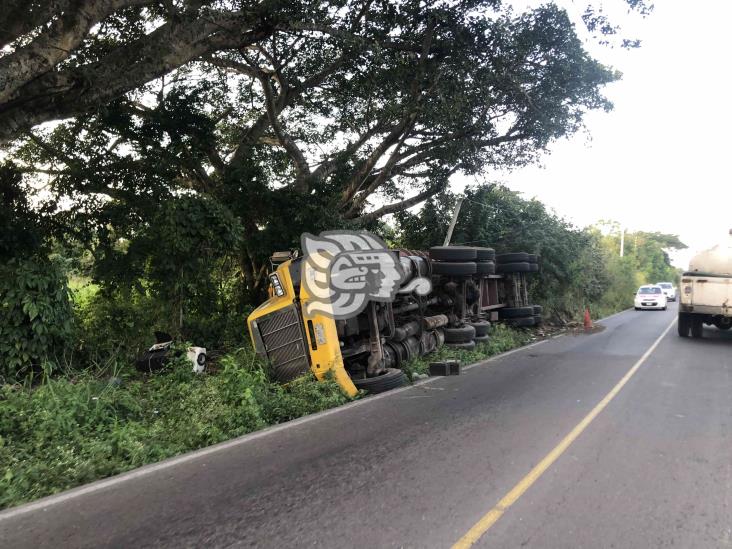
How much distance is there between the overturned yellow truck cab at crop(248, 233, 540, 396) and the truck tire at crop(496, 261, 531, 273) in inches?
180

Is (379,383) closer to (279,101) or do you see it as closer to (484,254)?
(484,254)

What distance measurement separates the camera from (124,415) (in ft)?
21.1

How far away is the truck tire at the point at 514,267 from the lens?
639 inches

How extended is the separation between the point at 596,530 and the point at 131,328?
9.96m

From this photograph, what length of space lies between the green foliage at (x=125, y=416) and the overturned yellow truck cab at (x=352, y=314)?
38 centimetres

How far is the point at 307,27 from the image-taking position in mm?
10102

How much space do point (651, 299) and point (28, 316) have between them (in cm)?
3288

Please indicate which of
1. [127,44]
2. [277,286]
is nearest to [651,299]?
[277,286]

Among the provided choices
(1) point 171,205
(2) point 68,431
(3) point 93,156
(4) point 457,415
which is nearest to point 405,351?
(4) point 457,415

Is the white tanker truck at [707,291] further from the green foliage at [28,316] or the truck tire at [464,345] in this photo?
the green foliage at [28,316]

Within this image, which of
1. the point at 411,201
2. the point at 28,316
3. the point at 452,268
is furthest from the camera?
the point at 411,201

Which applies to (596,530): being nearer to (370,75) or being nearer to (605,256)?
(370,75)

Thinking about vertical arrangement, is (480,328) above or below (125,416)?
below

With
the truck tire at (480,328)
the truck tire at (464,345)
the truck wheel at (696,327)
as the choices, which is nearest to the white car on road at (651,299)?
the truck wheel at (696,327)
